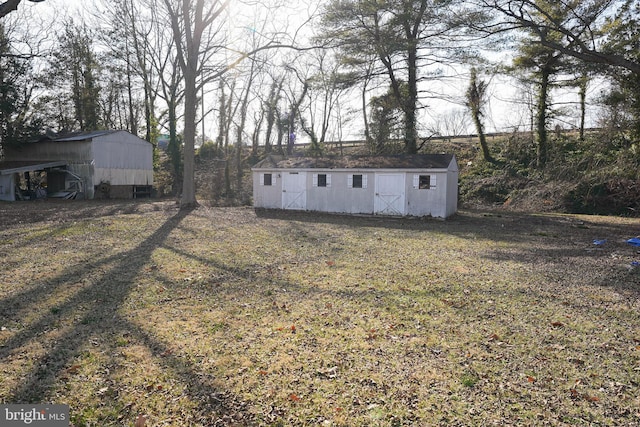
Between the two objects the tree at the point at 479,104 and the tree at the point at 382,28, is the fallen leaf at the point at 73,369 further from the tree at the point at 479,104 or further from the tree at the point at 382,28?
the tree at the point at 479,104

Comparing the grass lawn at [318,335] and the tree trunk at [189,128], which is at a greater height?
the tree trunk at [189,128]

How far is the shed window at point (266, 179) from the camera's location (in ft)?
67.7

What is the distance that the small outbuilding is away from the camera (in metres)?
17.2

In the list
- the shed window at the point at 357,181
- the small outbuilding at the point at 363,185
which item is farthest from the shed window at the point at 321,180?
the shed window at the point at 357,181

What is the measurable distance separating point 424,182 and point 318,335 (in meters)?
13.6

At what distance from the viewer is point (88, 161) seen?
81.4ft

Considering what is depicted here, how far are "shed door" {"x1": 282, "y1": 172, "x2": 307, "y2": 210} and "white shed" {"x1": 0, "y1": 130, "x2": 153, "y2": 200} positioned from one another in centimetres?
1307

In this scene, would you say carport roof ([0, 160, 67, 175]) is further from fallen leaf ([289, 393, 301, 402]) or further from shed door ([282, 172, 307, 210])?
fallen leaf ([289, 393, 301, 402])

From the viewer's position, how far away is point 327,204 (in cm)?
1930

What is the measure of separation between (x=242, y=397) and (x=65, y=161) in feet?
89.7

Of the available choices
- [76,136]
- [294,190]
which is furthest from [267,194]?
[76,136]

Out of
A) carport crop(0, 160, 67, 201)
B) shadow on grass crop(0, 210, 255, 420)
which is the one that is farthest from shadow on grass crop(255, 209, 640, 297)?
carport crop(0, 160, 67, 201)

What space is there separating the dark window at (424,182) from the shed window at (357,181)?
2476 millimetres

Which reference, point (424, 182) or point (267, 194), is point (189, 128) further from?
point (424, 182)
